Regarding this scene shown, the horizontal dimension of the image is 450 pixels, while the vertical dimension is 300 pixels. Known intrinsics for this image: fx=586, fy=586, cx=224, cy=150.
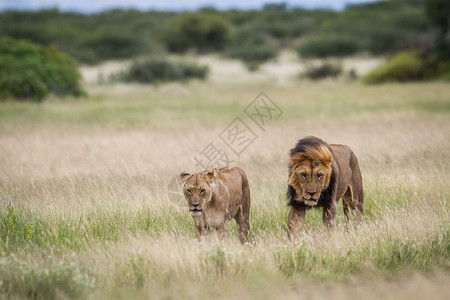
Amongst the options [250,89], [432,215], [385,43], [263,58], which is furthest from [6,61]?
[385,43]

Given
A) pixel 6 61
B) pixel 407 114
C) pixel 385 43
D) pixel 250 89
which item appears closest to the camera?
pixel 407 114

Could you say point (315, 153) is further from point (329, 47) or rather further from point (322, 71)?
point (329, 47)

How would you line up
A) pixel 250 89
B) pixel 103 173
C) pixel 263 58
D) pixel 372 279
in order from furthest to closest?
1. pixel 263 58
2. pixel 250 89
3. pixel 103 173
4. pixel 372 279

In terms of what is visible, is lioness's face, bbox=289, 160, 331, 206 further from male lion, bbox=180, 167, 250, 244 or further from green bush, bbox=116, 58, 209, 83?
green bush, bbox=116, 58, 209, 83

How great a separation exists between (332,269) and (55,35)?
227 feet

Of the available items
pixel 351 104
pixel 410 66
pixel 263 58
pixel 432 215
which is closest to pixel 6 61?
pixel 351 104

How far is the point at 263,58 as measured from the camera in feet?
176

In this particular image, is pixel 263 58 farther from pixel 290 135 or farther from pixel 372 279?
pixel 372 279

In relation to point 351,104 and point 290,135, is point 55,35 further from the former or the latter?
point 290,135

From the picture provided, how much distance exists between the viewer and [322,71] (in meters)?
35.8

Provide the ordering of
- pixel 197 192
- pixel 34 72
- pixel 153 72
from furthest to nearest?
pixel 153 72 < pixel 34 72 < pixel 197 192

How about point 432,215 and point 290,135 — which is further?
point 290,135

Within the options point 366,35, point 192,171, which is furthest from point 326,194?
point 366,35

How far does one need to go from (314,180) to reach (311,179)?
0.11ft
